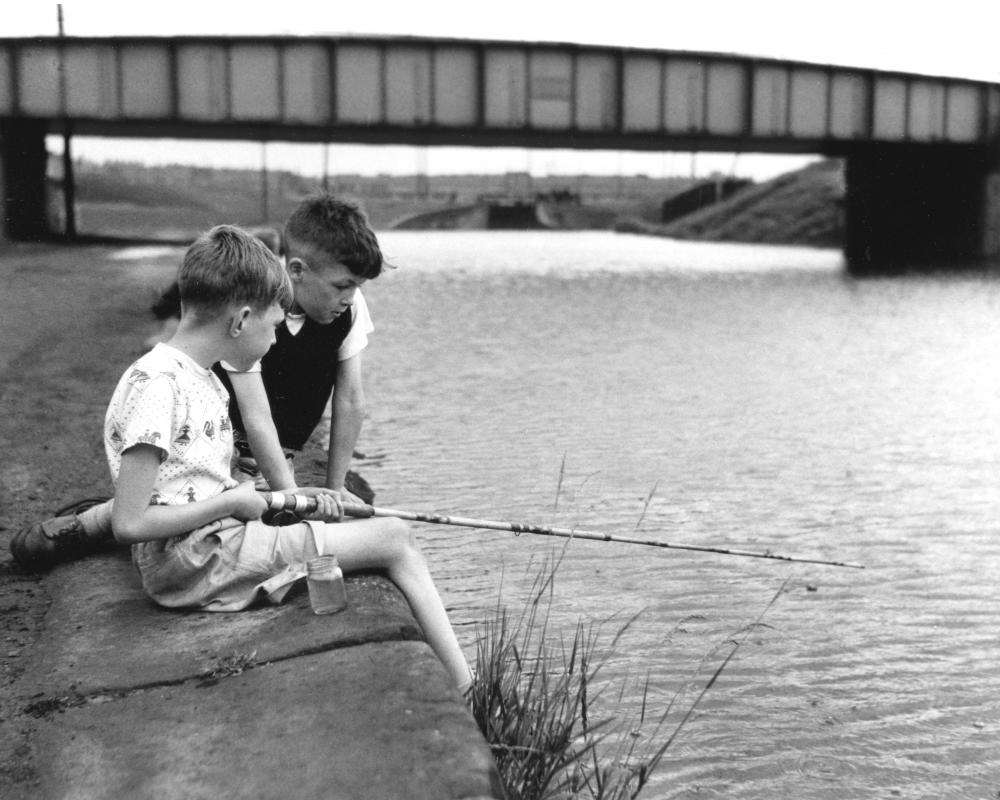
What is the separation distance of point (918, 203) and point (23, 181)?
91.7ft

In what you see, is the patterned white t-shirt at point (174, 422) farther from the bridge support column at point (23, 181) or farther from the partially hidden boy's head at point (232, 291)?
the bridge support column at point (23, 181)

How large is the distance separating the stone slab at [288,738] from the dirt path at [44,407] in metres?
0.16

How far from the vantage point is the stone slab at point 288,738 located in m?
2.69

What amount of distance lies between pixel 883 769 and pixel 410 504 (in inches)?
146

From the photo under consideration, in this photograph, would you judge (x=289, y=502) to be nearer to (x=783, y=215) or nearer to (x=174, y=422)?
(x=174, y=422)

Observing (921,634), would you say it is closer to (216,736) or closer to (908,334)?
(216,736)

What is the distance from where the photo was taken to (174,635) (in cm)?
358

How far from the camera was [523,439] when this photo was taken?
9273 mm

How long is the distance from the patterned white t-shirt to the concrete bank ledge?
0.38m

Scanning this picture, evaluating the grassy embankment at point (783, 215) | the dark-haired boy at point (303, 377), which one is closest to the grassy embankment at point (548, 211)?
the grassy embankment at point (783, 215)

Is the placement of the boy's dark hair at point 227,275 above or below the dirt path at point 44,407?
above

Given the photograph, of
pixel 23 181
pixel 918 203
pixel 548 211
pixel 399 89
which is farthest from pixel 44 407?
pixel 548 211

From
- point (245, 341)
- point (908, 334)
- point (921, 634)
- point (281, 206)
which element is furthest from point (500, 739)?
point (281, 206)

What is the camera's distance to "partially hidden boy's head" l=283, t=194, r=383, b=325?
4.24 m
